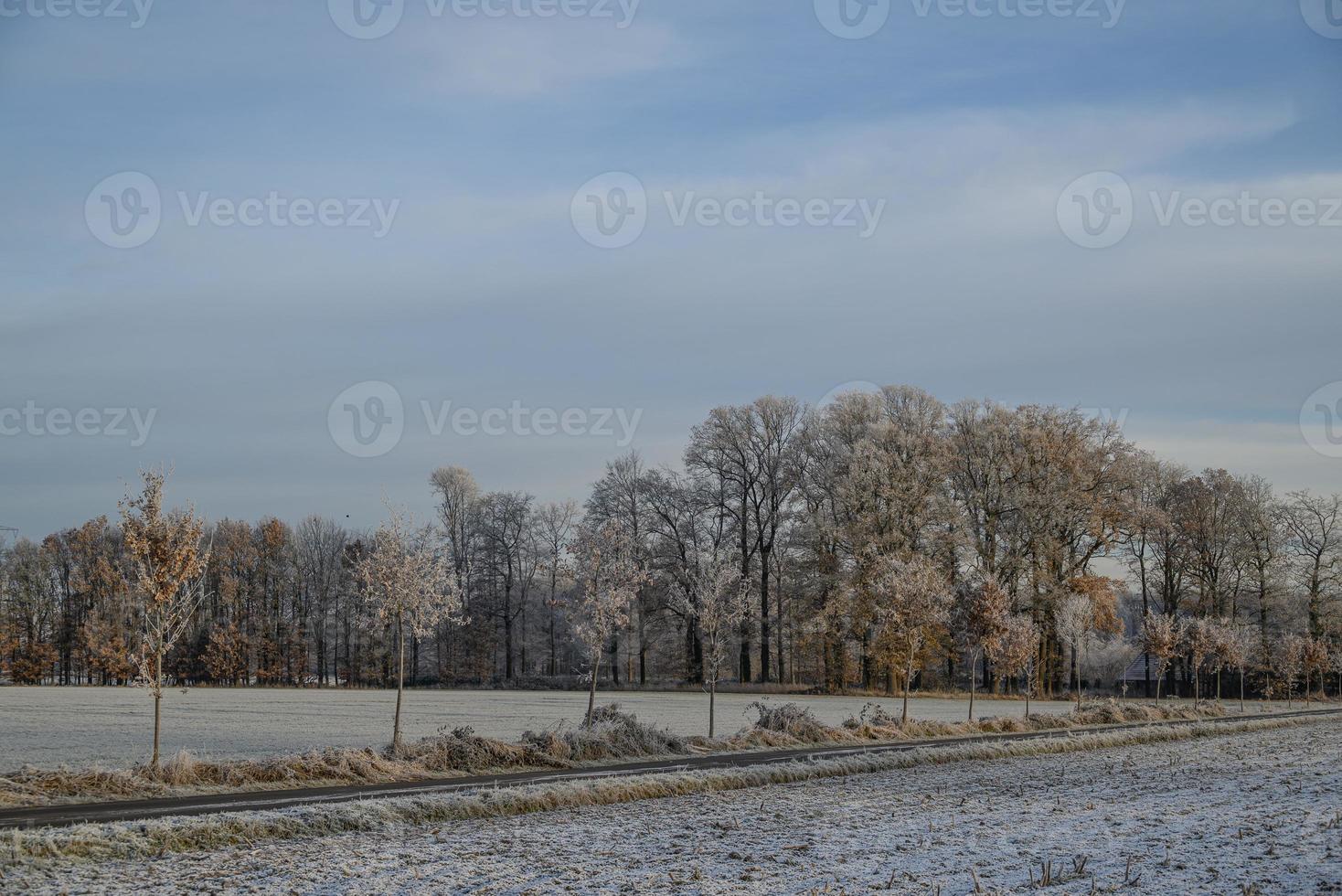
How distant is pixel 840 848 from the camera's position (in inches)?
566

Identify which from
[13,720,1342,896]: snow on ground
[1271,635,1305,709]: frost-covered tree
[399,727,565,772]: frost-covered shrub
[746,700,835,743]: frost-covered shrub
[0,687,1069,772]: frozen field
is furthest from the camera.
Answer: [1271,635,1305,709]: frost-covered tree

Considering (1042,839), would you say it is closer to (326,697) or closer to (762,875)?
(762,875)

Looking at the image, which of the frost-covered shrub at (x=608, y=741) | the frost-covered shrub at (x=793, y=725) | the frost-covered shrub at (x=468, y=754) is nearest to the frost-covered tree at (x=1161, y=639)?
the frost-covered shrub at (x=793, y=725)

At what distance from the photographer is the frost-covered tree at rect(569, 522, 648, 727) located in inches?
1109

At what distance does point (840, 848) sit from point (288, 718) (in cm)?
2927

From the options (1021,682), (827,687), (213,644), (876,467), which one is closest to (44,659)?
(213,644)

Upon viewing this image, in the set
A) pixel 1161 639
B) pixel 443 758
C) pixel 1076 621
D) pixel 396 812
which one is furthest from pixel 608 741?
pixel 1076 621

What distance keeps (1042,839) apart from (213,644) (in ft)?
269

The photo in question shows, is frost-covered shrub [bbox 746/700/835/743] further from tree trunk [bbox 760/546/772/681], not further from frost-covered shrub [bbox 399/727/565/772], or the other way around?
tree trunk [bbox 760/546/772/681]

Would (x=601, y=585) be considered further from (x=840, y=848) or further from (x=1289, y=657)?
(x=1289, y=657)

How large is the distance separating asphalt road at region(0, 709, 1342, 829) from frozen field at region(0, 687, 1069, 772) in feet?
16.5

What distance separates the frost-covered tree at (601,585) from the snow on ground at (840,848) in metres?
8.48

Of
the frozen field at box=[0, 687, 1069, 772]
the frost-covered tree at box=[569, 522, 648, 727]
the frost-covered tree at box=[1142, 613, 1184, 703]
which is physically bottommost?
the frozen field at box=[0, 687, 1069, 772]

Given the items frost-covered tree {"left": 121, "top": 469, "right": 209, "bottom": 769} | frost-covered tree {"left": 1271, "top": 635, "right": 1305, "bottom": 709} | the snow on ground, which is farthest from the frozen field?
frost-covered tree {"left": 1271, "top": 635, "right": 1305, "bottom": 709}
